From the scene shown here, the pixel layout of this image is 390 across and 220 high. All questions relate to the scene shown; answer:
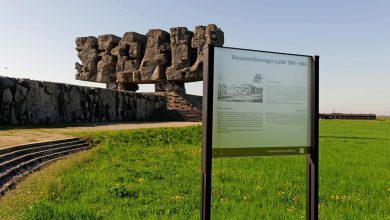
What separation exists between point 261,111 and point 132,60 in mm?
37545

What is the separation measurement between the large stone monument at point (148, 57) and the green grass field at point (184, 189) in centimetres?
2546

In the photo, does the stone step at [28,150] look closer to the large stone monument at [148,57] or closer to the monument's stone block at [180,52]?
the large stone monument at [148,57]

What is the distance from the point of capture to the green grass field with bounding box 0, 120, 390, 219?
5172mm

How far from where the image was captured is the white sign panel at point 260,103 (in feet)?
13.3

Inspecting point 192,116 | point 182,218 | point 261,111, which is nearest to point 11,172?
point 182,218

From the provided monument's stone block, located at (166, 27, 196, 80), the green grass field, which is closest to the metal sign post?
the green grass field

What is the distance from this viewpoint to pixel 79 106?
22453 millimetres

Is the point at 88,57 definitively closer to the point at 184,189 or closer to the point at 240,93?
the point at 184,189

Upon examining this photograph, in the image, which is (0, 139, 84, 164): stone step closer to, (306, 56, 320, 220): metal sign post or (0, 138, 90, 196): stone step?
(0, 138, 90, 196): stone step

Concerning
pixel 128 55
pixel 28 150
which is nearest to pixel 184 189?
pixel 28 150

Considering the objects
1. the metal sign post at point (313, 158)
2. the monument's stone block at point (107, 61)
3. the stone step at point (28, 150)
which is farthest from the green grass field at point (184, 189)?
the monument's stone block at point (107, 61)

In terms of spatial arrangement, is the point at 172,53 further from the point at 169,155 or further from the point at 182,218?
the point at 182,218

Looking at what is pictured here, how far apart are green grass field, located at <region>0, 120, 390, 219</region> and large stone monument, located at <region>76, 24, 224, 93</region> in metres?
25.5

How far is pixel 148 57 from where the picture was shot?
39.0 m
